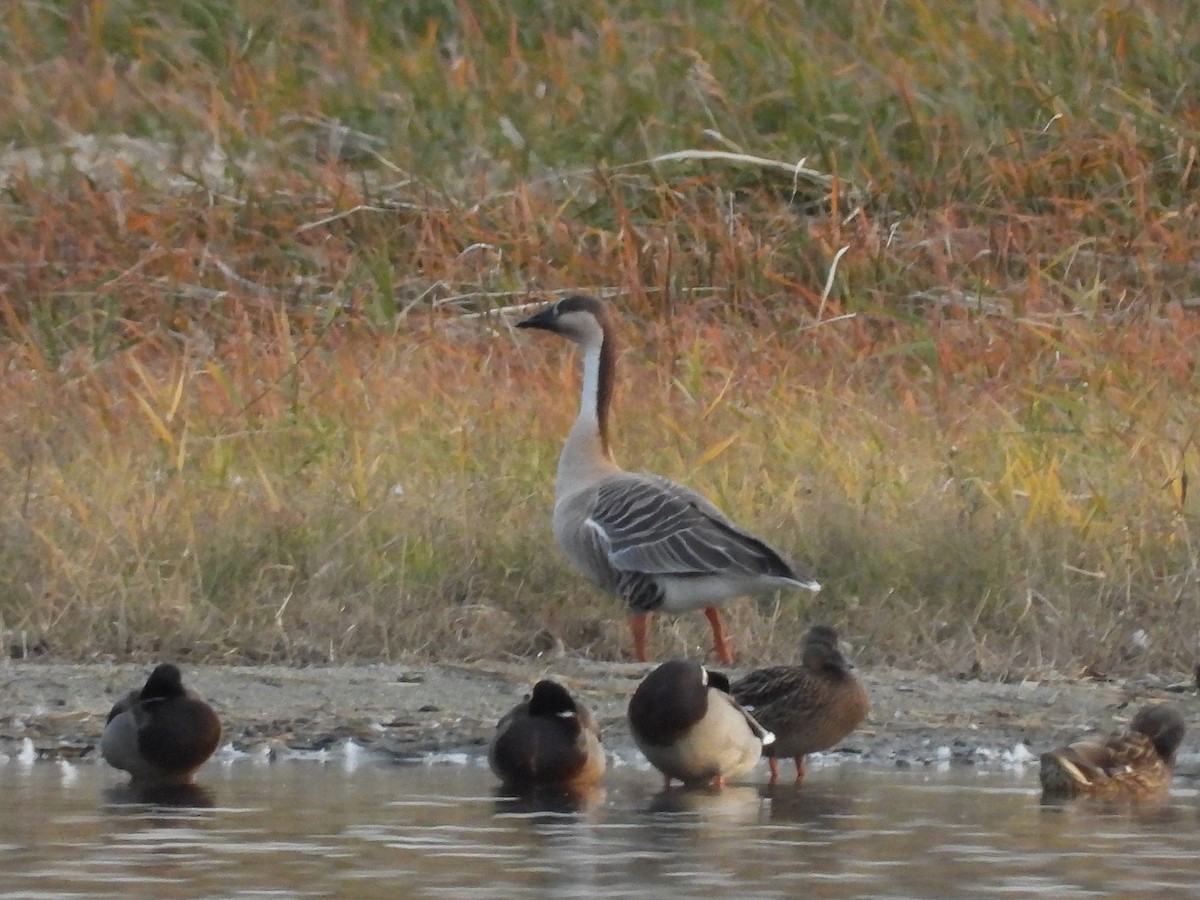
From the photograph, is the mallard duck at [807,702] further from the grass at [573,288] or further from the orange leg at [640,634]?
the grass at [573,288]

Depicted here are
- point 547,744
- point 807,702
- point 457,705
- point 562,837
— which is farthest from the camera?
point 457,705

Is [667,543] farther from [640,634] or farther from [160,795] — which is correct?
[160,795]

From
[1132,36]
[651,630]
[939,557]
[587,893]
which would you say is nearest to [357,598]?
[651,630]

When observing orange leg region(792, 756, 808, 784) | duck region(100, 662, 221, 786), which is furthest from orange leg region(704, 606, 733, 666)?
duck region(100, 662, 221, 786)

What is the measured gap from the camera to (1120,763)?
708 cm

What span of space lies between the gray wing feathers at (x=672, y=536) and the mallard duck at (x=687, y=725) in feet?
3.63

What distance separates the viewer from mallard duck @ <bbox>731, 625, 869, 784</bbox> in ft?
24.4

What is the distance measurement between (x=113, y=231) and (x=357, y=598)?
6.24m

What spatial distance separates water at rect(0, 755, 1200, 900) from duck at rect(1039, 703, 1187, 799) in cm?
11

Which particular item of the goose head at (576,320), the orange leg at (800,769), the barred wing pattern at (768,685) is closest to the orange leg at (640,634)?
the barred wing pattern at (768,685)

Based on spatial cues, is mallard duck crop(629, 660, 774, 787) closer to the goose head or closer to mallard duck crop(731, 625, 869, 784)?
mallard duck crop(731, 625, 869, 784)

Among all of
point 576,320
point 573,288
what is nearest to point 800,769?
point 576,320

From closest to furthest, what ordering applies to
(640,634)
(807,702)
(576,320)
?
(807,702), (640,634), (576,320)

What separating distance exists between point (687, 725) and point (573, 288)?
6977mm
